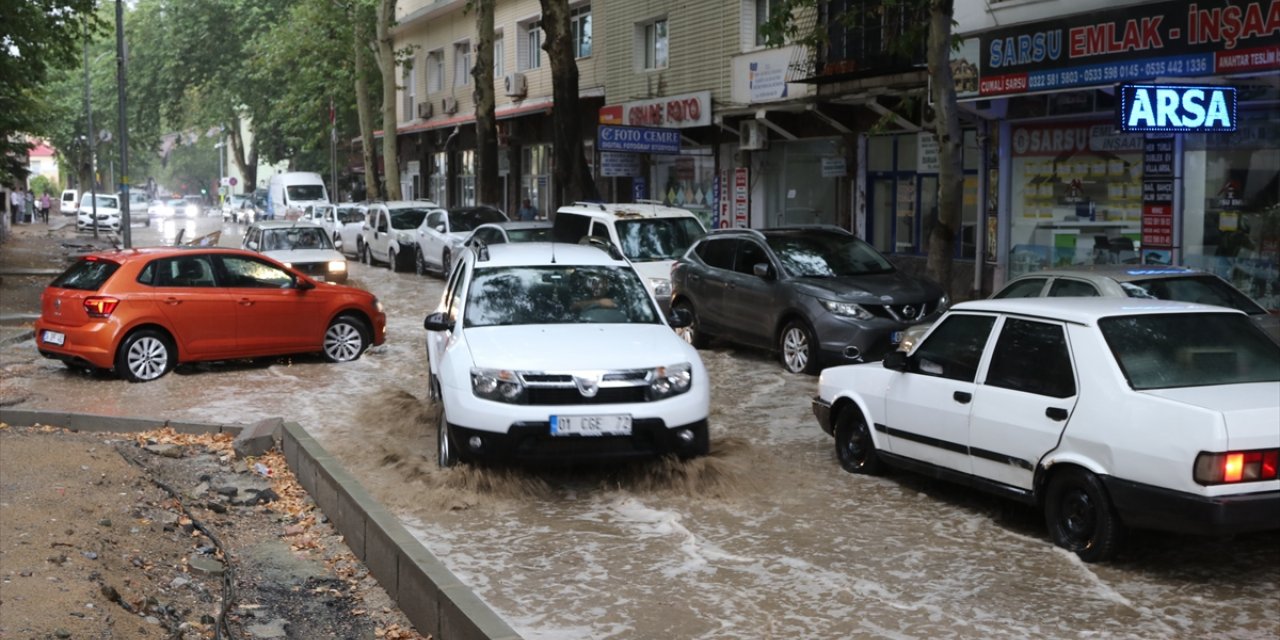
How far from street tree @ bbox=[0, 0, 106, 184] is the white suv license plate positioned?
2163 centimetres

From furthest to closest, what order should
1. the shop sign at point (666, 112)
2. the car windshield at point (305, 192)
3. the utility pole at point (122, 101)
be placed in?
the car windshield at point (305, 192)
the shop sign at point (666, 112)
the utility pole at point (122, 101)

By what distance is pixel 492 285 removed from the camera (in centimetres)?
980

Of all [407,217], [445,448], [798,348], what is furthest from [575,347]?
[407,217]

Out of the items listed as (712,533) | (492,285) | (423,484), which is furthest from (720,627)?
(492,285)

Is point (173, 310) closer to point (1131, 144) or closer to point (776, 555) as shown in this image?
point (776, 555)

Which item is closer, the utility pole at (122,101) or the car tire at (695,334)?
the car tire at (695,334)

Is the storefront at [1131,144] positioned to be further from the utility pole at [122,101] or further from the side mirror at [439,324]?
the utility pole at [122,101]

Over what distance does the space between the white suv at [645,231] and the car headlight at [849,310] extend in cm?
437

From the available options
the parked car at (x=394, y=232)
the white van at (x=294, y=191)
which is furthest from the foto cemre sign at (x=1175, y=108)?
the white van at (x=294, y=191)

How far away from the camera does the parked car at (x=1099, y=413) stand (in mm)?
6371

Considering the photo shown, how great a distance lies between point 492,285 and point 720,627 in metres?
4.41

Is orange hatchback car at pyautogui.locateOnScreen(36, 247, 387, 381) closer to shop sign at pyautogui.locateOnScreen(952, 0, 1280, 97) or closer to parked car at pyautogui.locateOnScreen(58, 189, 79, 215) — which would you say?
shop sign at pyautogui.locateOnScreen(952, 0, 1280, 97)

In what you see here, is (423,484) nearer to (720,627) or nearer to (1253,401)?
(720,627)

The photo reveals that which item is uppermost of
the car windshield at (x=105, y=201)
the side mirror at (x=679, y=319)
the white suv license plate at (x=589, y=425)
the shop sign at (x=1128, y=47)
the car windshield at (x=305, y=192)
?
the shop sign at (x=1128, y=47)
